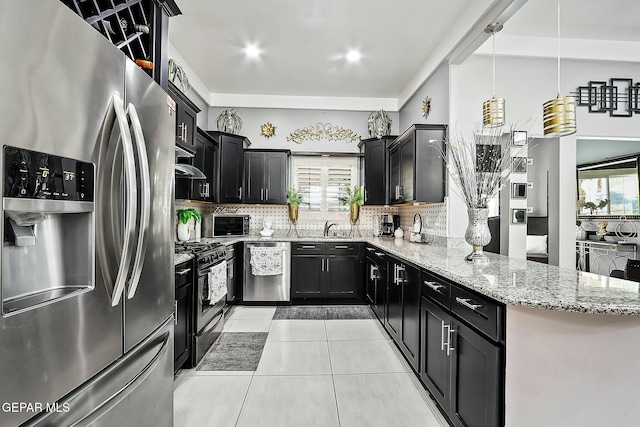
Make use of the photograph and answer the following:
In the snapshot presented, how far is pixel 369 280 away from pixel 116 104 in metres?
3.75

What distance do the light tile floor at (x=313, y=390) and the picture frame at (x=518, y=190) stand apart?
200cm

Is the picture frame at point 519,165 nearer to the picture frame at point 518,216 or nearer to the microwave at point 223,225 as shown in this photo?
the picture frame at point 518,216

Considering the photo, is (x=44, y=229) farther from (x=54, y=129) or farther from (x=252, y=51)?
(x=252, y=51)

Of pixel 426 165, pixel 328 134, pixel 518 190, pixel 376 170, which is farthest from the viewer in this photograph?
pixel 328 134

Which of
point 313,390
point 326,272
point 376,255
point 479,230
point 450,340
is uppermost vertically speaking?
point 479,230

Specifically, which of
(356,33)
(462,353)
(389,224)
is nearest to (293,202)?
(389,224)

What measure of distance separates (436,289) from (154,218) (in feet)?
5.46

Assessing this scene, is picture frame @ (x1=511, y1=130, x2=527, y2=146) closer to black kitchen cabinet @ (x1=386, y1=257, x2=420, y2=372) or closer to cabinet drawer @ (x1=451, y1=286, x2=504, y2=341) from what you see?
black kitchen cabinet @ (x1=386, y1=257, x2=420, y2=372)

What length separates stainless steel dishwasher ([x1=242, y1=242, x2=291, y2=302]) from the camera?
445 centimetres

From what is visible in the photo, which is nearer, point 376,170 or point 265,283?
point 265,283

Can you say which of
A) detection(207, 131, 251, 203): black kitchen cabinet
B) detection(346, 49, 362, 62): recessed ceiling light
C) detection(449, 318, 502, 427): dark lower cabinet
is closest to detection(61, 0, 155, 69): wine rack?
detection(449, 318, 502, 427): dark lower cabinet

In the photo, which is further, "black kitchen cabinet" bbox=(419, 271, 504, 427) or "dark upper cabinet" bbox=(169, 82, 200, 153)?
"dark upper cabinet" bbox=(169, 82, 200, 153)

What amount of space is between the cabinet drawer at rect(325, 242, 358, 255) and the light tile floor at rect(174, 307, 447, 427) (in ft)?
4.68

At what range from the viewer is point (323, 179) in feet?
17.3
